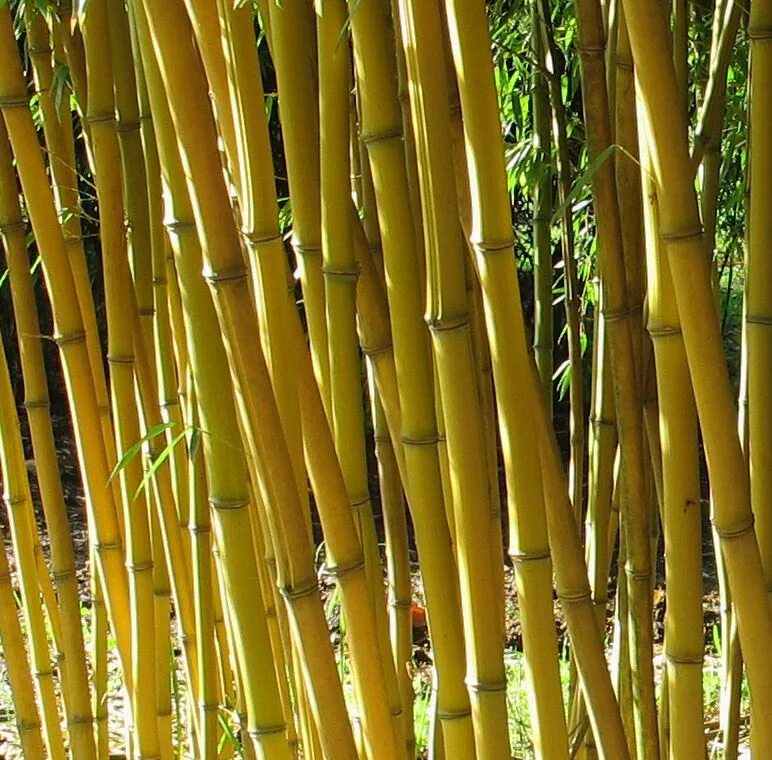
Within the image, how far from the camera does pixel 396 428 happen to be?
741 mm

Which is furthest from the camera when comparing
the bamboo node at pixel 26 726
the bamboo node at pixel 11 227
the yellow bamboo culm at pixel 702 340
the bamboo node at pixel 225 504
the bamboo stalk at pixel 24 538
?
the bamboo node at pixel 26 726

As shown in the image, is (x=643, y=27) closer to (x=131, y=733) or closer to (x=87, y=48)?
(x=87, y=48)

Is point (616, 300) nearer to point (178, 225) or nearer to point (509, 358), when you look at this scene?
point (509, 358)

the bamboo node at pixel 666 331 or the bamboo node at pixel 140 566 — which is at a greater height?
the bamboo node at pixel 666 331

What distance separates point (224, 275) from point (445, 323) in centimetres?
12

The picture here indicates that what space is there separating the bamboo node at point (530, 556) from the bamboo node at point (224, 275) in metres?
0.22

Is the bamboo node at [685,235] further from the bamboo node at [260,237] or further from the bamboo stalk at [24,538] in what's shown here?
the bamboo stalk at [24,538]

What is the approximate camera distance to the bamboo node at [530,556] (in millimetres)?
650

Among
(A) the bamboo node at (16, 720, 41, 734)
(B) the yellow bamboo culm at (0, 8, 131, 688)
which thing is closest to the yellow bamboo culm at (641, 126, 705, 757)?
(B) the yellow bamboo culm at (0, 8, 131, 688)

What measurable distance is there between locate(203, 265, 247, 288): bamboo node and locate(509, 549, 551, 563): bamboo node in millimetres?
220

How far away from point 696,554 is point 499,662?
0.44 ft

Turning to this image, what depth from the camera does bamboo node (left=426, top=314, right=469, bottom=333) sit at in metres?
0.61

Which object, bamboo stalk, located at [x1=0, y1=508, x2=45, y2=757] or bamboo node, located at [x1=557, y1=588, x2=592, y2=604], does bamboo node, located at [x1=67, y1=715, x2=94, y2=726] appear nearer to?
bamboo stalk, located at [x1=0, y1=508, x2=45, y2=757]

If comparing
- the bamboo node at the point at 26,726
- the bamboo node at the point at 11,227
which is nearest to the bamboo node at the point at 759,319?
the bamboo node at the point at 11,227
